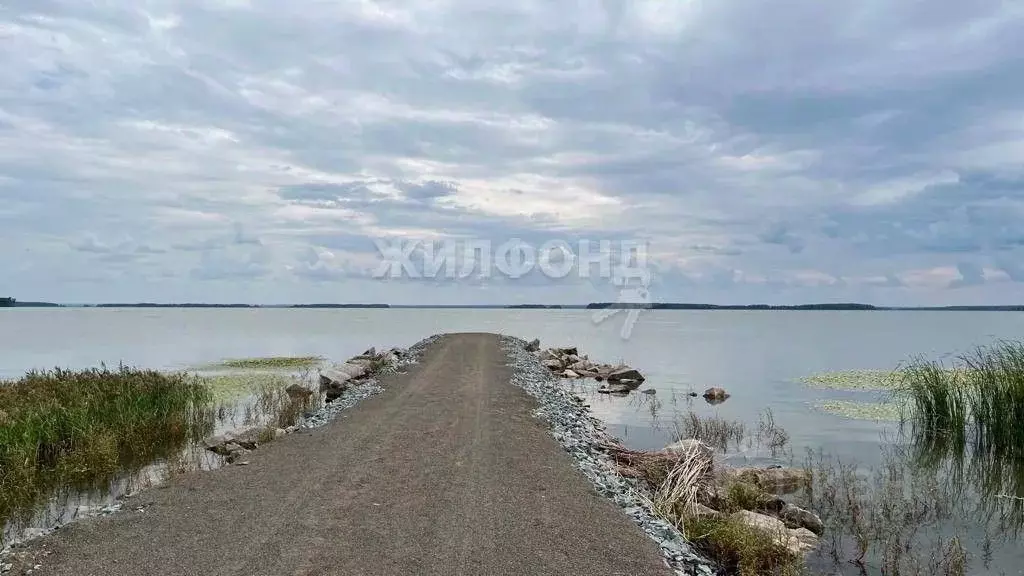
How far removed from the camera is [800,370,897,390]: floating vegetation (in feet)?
102

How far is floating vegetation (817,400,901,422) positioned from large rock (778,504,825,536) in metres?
13.4

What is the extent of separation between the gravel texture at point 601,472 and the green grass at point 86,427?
8.99m

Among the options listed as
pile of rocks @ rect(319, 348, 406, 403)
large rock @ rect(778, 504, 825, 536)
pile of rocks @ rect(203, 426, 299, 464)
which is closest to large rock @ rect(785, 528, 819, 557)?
large rock @ rect(778, 504, 825, 536)

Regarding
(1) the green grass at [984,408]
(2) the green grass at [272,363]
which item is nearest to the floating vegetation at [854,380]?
(1) the green grass at [984,408]

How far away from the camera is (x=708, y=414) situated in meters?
23.2

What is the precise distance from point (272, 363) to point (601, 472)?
3493 centimetres

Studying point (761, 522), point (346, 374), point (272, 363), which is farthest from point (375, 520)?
point (272, 363)

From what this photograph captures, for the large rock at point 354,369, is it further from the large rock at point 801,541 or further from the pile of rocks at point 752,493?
the large rock at point 801,541

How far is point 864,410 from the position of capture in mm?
24031

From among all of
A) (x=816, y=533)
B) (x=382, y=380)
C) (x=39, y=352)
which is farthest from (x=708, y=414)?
(x=39, y=352)

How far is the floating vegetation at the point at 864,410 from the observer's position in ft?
74.0

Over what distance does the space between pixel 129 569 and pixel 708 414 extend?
64.1ft

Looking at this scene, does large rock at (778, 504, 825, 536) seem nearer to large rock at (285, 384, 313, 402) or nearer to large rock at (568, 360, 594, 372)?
large rock at (285, 384, 313, 402)

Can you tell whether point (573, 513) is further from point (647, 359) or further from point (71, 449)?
point (647, 359)
